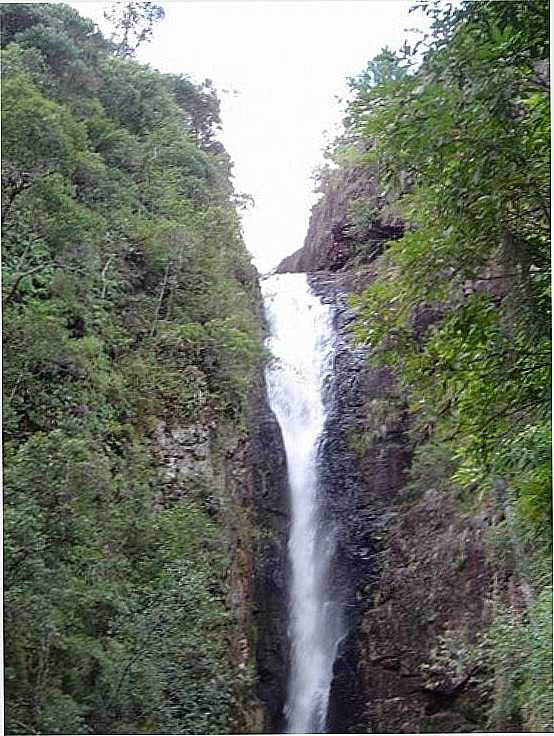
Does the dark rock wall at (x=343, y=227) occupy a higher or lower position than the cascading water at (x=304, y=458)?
higher

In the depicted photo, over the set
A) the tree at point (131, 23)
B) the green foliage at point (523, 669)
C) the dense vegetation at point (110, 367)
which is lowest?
the green foliage at point (523, 669)

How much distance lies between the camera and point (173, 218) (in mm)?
4012

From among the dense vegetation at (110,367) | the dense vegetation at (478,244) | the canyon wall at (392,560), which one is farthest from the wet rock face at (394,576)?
the dense vegetation at (110,367)

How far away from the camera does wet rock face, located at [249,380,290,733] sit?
3.57 metres

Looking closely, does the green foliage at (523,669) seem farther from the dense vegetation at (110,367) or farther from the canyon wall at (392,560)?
the dense vegetation at (110,367)

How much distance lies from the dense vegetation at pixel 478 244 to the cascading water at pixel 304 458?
115cm

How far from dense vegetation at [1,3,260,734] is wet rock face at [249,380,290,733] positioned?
232 millimetres

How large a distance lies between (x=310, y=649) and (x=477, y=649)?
2.89ft

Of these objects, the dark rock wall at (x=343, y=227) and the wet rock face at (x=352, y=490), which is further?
the wet rock face at (x=352, y=490)

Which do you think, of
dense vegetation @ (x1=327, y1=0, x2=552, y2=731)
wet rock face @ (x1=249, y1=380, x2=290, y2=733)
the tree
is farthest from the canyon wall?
the tree

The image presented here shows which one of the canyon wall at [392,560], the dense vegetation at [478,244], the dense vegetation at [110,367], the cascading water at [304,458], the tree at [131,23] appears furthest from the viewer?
the cascading water at [304,458]

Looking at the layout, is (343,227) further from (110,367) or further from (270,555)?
(270,555)

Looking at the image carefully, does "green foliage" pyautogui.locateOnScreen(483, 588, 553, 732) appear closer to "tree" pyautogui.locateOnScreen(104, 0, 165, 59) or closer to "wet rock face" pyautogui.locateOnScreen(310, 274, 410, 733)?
"wet rock face" pyautogui.locateOnScreen(310, 274, 410, 733)

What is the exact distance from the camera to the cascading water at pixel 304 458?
3.85 meters
